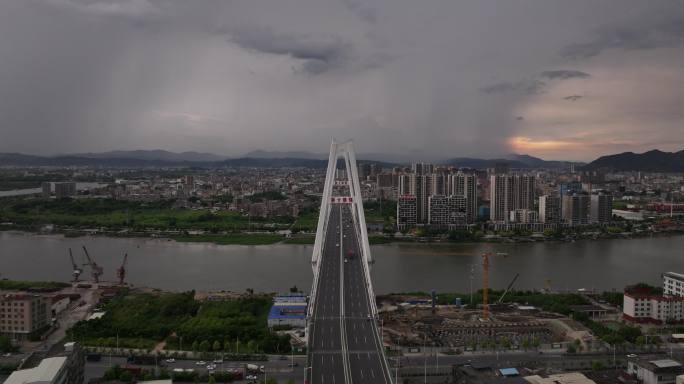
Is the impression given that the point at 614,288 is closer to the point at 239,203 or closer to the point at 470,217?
the point at 470,217

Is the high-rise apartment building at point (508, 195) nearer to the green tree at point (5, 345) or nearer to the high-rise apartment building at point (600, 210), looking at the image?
the high-rise apartment building at point (600, 210)

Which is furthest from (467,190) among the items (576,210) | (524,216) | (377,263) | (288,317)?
(288,317)

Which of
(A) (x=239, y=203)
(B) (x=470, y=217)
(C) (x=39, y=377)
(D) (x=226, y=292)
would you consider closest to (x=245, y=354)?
(C) (x=39, y=377)

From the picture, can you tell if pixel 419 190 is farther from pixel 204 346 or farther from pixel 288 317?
pixel 204 346

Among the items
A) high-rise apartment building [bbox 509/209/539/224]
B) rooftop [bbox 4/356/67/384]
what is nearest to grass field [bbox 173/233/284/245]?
high-rise apartment building [bbox 509/209/539/224]

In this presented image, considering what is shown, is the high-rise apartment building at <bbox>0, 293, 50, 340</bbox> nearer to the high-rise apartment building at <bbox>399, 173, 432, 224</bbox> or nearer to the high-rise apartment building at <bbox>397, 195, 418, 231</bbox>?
the high-rise apartment building at <bbox>397, 195, 418, 231</bbox>

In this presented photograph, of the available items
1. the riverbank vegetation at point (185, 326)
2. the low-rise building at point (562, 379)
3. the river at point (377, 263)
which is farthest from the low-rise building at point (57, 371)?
the river at point (377, 263)
